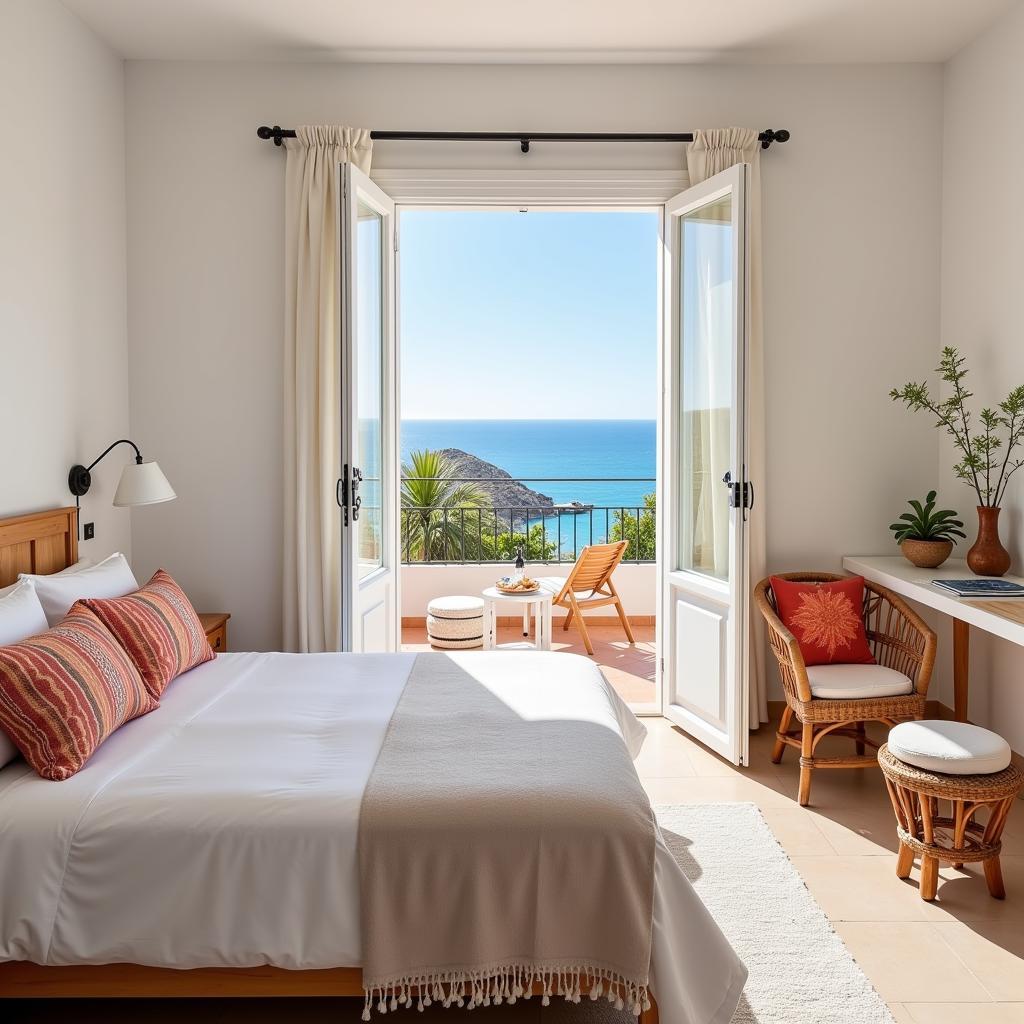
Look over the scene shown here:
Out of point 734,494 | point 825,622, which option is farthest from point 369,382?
point 825,622

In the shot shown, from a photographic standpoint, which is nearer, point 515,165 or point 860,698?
point 860,698

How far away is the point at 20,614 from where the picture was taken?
2.43 metres

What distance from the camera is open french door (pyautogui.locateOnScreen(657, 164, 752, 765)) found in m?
3.65

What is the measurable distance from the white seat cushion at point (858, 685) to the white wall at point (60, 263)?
308 cm

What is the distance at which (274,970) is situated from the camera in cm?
184

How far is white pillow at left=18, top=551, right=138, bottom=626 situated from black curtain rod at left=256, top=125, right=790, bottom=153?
6.92 ft

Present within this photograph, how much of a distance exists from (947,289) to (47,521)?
403 centimetres

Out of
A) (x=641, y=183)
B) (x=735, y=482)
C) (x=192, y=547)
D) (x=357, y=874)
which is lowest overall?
(x=357, y=874)

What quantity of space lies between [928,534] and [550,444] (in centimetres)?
1827

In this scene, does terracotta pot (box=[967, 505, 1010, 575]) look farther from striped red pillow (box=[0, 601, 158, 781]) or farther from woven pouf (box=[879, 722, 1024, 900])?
striped red pillow (box=[0, 601, 158, 781])

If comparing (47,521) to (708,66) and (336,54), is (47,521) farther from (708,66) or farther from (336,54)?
(708,66)

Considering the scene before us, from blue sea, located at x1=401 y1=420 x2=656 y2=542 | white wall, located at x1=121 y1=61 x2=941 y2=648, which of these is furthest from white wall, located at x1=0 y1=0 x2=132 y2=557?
blue sea, located at x1=401 y1=420 x2=656 y2=542

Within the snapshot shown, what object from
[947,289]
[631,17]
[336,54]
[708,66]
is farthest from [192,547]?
[947,289]

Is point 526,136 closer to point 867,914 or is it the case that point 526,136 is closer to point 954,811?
point 954,811
